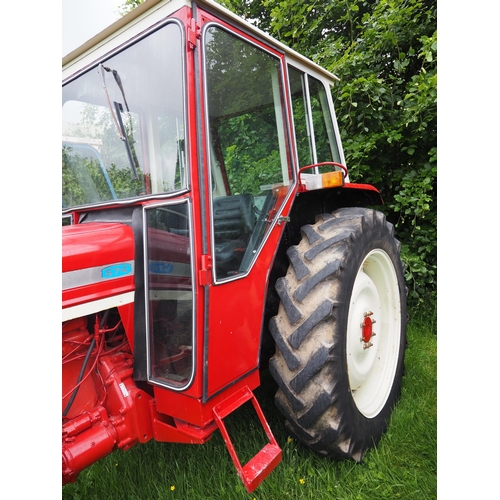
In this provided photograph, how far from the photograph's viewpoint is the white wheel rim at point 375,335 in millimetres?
1984

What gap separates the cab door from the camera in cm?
154

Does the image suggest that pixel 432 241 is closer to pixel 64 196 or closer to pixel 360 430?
pixel 360 430

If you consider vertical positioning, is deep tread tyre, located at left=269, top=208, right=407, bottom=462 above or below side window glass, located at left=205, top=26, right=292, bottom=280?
below

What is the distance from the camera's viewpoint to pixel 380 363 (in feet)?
7.54

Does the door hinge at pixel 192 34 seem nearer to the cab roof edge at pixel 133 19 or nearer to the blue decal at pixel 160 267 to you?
the cab roof edge at pixel 133 19

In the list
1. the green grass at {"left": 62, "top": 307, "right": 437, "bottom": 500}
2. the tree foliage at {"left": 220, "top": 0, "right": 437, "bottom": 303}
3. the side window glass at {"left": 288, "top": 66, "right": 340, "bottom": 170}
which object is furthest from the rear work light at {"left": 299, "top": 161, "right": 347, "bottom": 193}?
the tree foliage at {"left": 220, "top": 0, "right": 437, "bottom": 303}

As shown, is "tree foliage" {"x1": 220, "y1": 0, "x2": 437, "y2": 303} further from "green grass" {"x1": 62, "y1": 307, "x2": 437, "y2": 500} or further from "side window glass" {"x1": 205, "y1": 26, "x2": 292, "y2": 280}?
"side window glass" {"x1": 205, "y1": 26, "x2": 292, "y2": 280}

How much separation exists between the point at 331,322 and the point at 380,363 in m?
0.86

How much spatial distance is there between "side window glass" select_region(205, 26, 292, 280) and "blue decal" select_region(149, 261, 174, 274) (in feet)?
0.61

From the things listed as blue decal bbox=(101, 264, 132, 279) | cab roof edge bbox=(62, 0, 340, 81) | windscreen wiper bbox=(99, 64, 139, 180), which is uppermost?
cab roof edge bbox=(62, 0, 340, 81)

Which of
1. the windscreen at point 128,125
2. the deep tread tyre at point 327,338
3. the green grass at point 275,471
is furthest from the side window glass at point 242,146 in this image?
the green grass at point 275,471

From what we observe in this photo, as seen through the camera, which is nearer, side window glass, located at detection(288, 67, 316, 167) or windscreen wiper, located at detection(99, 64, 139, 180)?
windscreen wiper, located at detection(99, 64, 139, 180)

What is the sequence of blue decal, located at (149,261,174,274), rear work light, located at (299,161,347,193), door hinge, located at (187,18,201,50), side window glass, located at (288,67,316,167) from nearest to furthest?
door hinge, located at (187,18,201,50)
blue decal, located at (149,261,174,274)
rear work light, located at (299,161,347,193)
side window glass, located at (288,67,316,167)

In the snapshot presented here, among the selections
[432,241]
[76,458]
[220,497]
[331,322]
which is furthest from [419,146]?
[76,458]
